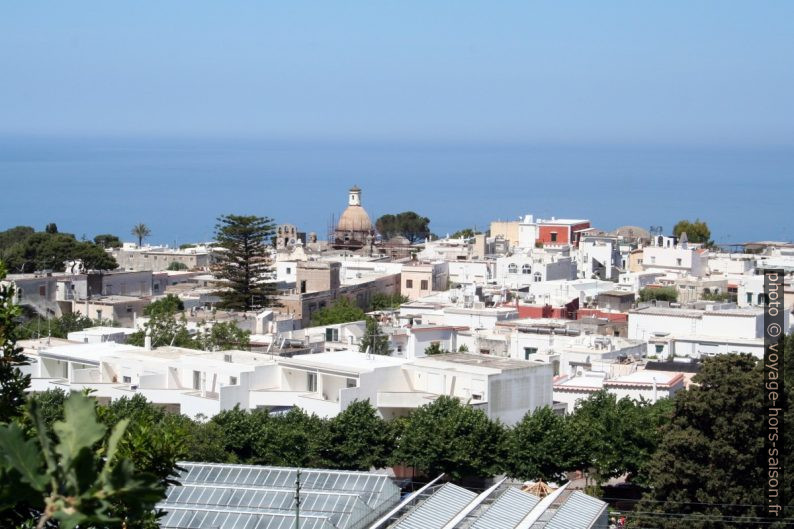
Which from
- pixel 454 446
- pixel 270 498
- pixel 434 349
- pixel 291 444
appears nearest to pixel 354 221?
pixel 434 349

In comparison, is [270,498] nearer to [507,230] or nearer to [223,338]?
[223,338]

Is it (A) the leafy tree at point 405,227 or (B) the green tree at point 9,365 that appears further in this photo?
(A) the leafy tree at point 405,227

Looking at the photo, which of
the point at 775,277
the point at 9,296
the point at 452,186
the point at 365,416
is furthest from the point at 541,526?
the point at 452,186

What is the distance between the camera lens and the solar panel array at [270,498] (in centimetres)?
1509

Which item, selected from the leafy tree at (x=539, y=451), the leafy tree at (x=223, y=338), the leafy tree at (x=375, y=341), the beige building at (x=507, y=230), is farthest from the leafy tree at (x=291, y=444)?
the beige building at (x=507, y=230)

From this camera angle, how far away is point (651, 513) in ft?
57.0

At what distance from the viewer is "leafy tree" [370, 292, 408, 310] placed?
145 feet

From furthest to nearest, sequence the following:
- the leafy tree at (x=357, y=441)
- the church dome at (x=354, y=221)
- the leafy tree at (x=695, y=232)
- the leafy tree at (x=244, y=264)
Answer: the leafy tree at (x=695, y=232) < the church dome at (x=354, y=221) < the leafy tree at (x=244, y=264) < the leafy tree at (x=357, y=441)

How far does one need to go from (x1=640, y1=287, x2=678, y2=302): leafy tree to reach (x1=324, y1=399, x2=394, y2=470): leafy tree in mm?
21798

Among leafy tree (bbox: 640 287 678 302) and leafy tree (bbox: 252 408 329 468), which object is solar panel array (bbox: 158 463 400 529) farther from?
leafy tree (bbox: 640 287 678 302)

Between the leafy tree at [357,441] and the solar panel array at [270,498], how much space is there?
10.6 feet

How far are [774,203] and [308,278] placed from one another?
334 ft

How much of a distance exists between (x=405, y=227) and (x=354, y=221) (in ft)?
40.8

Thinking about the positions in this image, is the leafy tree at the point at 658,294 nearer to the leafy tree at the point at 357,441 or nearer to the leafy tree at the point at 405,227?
the leafy tree at the point at 357,441
